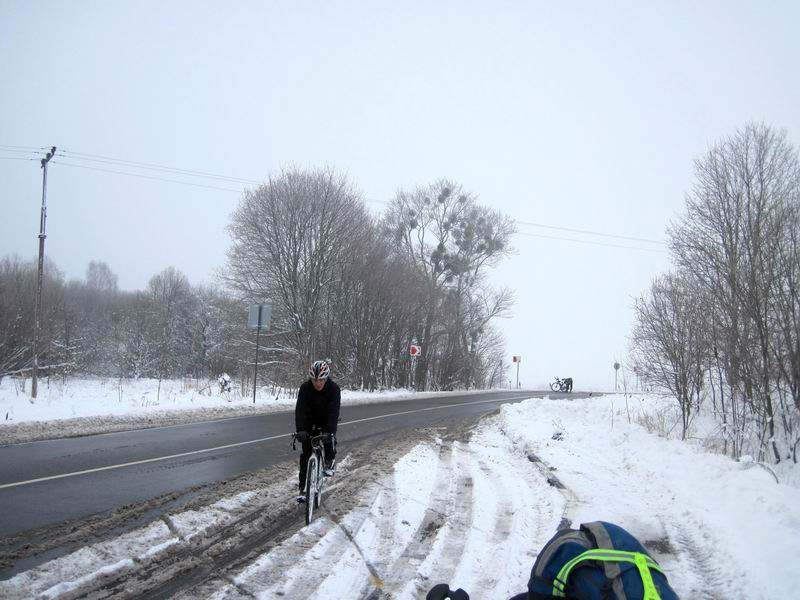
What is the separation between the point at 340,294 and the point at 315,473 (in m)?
27.1

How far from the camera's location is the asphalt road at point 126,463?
6.40 m

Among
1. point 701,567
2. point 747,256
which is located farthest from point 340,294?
point 701,567

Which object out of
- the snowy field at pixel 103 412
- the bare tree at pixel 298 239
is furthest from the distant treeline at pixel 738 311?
the bare tree at pixel 298 239

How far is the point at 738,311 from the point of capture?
11547 mm

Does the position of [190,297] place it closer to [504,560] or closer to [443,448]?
[443,448]

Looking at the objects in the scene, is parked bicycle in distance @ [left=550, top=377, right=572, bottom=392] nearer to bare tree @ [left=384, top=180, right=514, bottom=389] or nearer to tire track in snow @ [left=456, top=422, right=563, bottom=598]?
bare tree @ [left=384, top=180, right=514, bottom=389]

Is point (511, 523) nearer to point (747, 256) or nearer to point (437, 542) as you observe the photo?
point (437, 542)

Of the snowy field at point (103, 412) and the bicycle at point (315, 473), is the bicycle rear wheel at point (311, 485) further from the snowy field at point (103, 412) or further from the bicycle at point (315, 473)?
the snowy field at point (103, 412)

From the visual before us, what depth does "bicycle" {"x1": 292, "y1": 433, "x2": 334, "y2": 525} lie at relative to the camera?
6.41 meters

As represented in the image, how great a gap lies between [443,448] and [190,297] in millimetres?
64901

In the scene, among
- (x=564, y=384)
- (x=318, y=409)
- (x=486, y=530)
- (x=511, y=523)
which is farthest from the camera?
(x=564, y=384)

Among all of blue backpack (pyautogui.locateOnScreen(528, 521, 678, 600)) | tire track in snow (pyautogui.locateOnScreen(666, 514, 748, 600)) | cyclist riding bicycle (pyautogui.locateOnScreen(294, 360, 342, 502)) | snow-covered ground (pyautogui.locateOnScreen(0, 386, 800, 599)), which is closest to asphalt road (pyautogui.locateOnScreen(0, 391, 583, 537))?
cyclist riding bicycle (pyautogui.locateOnScreen(294, 360, 342, 502))

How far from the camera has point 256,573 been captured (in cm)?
462

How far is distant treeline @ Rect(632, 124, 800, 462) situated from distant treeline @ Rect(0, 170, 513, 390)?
2037 centimetres
